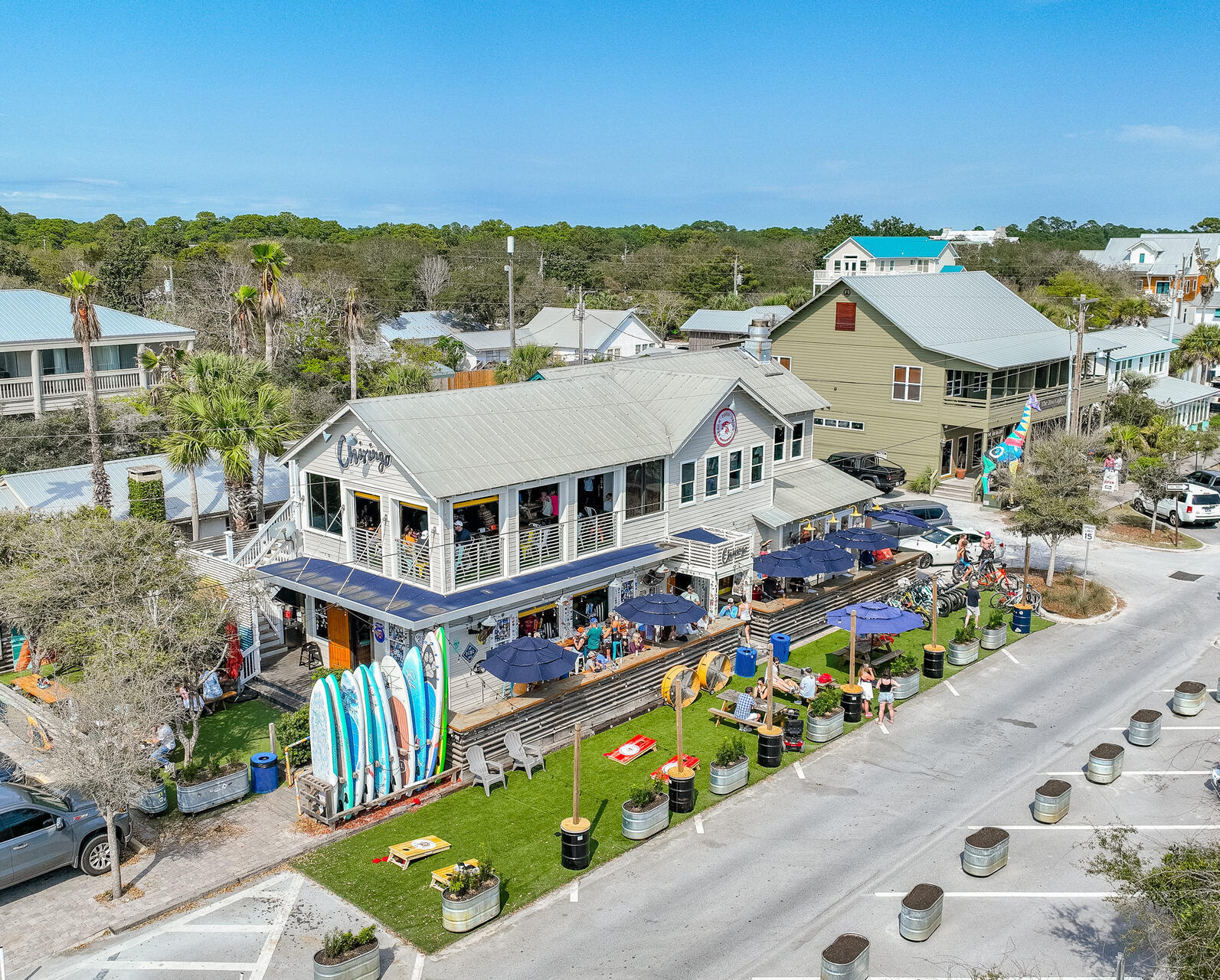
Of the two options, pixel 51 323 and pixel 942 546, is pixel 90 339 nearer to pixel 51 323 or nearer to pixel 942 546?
pixel 51 323

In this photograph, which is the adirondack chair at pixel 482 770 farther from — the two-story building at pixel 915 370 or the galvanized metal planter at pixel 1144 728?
the two-story building at pixel 915 370

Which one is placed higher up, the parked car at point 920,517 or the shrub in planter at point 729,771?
the parked car at point 920,517

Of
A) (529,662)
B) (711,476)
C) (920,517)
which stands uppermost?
(711,476)

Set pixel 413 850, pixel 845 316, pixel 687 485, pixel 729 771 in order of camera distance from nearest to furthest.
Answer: pixel 413 850, pixel 729 771, pixel 687 485, pixel 845 316

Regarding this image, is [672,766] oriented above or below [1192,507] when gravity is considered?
below

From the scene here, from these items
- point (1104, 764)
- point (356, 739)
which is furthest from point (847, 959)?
point (356, 739)

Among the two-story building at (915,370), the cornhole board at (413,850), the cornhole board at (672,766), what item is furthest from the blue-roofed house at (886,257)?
the cornhole board at (413,850)
